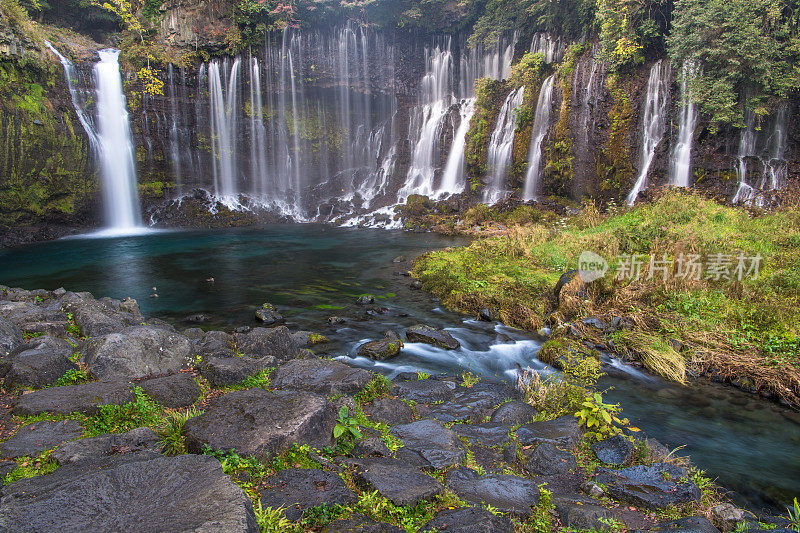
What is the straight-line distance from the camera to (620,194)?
821 inches

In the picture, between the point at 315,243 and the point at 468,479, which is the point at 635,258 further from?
the point at 315,243

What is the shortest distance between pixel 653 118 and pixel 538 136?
613cm

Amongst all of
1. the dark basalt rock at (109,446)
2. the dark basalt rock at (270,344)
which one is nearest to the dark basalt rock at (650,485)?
the dark basalt rock at (109,446)

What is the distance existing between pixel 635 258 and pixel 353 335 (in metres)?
6.39

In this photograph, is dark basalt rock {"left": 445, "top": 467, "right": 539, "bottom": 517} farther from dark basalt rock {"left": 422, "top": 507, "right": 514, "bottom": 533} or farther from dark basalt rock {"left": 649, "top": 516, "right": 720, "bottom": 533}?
dark basalt rock {"left": 649, "top": 516, "right": 720, "bottom": 533}

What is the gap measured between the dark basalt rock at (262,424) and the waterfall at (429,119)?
27.8 m

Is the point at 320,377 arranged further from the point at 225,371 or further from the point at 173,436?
the point at 173,436

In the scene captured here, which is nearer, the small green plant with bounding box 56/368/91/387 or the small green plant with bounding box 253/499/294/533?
the small green plant with bounding box 253/499/294/533

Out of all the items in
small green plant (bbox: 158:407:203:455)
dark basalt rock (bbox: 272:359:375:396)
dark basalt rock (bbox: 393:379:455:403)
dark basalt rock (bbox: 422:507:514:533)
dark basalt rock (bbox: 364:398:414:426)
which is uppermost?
small green plant (bbox: 158:407:203:455)

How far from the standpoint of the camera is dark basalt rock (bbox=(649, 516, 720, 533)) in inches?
127

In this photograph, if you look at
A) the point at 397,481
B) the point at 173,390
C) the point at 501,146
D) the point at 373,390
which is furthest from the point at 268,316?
the point at 501,146

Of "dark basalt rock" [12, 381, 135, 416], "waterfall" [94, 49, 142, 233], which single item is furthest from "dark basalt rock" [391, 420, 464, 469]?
"waterfall" [94, 49, 142, 233]

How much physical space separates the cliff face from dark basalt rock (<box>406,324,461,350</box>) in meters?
16.2

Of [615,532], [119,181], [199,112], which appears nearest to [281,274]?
[615,532]
